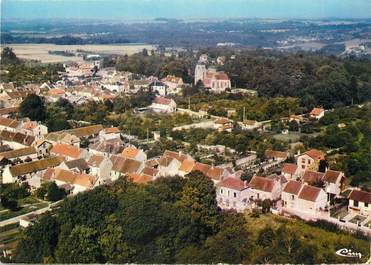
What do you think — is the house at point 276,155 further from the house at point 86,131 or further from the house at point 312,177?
the house at point 86,131

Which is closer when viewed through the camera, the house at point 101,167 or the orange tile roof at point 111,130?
the house at point 101,167

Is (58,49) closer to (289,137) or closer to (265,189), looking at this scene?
(289,137)

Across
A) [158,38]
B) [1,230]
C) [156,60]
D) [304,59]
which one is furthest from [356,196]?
[158,38]

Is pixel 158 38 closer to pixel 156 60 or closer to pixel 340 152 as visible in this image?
pixel 156 60

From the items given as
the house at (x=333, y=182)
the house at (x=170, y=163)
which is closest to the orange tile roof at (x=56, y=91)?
the house at (x=170, y=163)

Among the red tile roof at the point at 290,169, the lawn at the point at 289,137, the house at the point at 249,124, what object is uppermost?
the red tile roof at the point at 290,169
